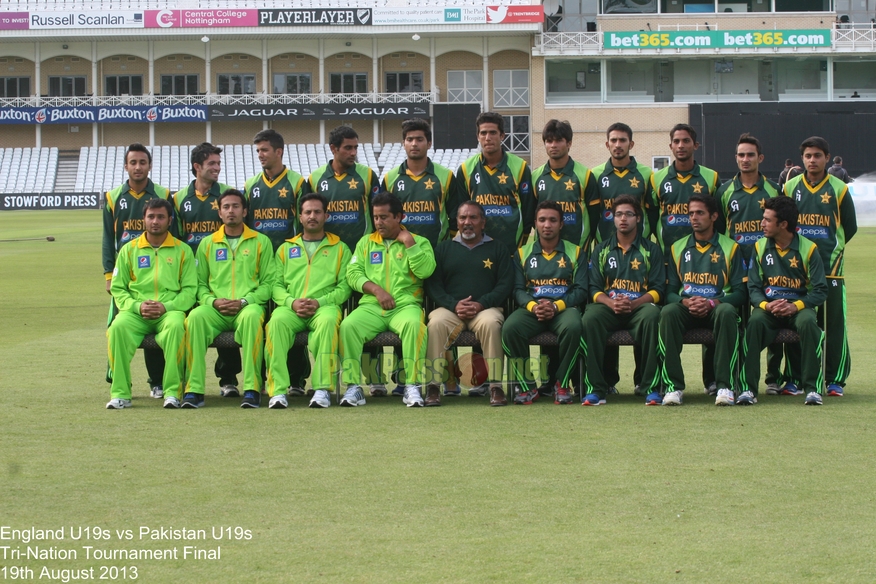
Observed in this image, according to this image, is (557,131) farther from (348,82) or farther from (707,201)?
(348,82)

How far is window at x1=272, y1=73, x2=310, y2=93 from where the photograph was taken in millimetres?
58500

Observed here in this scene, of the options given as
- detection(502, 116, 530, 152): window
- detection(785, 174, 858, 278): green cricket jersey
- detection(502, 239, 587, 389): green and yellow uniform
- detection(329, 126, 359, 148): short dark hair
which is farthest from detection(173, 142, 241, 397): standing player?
detection(502, 116, 530, 152): window

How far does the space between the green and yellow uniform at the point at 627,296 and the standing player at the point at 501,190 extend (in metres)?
0.77

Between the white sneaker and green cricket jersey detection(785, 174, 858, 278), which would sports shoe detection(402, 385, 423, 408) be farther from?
green cricket jersey detection(785, 174, 858, 278)

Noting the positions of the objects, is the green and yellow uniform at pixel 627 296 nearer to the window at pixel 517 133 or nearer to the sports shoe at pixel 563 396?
the sports shoe at pixel 563 396

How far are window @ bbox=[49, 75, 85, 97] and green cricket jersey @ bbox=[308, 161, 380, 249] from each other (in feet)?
178

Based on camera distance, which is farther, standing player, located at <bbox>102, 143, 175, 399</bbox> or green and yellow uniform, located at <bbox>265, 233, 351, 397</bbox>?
standing player, located at <bbox>102, 143, 175, 399</bbox>

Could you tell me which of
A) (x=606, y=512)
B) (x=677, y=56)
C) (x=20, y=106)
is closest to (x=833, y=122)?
(x=677, y=56)

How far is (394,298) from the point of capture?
8102 millimetres

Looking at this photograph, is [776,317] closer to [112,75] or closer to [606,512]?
[606,512]

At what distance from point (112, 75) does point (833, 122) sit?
3691cm

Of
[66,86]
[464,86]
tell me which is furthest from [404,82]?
[66,86]

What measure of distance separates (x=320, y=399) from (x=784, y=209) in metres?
3.53

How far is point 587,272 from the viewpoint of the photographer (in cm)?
813
